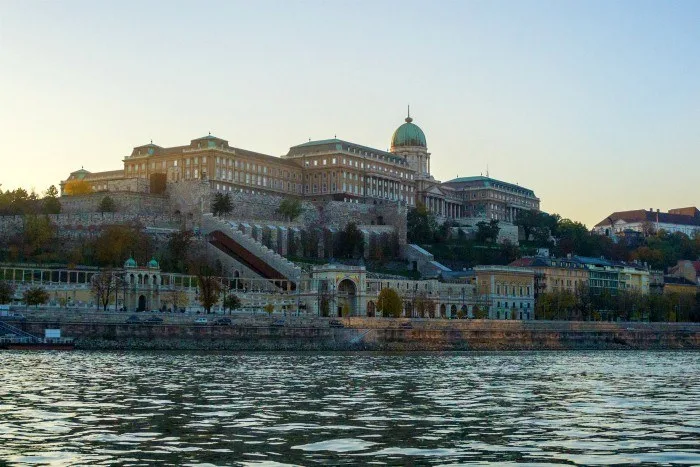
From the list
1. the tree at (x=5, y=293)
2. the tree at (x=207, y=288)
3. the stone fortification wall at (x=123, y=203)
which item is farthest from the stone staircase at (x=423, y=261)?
the tree at (x=5, y=293)

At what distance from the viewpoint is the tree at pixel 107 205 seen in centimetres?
12938

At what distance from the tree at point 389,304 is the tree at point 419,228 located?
4199 cm

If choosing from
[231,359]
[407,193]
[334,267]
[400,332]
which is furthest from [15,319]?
[407,193]

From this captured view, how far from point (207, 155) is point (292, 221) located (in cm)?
1700

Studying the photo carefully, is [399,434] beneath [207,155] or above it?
beneath

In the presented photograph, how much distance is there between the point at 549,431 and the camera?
25391 millimetres

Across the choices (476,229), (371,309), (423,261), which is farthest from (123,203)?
(476,229)

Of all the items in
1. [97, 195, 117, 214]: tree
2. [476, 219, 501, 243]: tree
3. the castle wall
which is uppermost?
[97, 195, 117, 214]: tree

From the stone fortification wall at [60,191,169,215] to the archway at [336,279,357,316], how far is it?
101 feet

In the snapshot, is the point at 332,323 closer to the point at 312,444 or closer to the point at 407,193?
the point at 312,444

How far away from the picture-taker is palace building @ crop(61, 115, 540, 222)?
149750 millimetres

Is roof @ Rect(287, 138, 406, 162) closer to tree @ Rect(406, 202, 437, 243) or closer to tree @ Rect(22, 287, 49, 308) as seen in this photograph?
tree @ Rect(406, 202, 437, 243)

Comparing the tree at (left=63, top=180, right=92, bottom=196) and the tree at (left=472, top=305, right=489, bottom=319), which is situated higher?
the tree at (left=63, top=180, right=92, bottom=196)

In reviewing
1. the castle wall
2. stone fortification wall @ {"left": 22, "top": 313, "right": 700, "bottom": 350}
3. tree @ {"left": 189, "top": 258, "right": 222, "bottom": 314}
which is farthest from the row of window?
the castle wall
